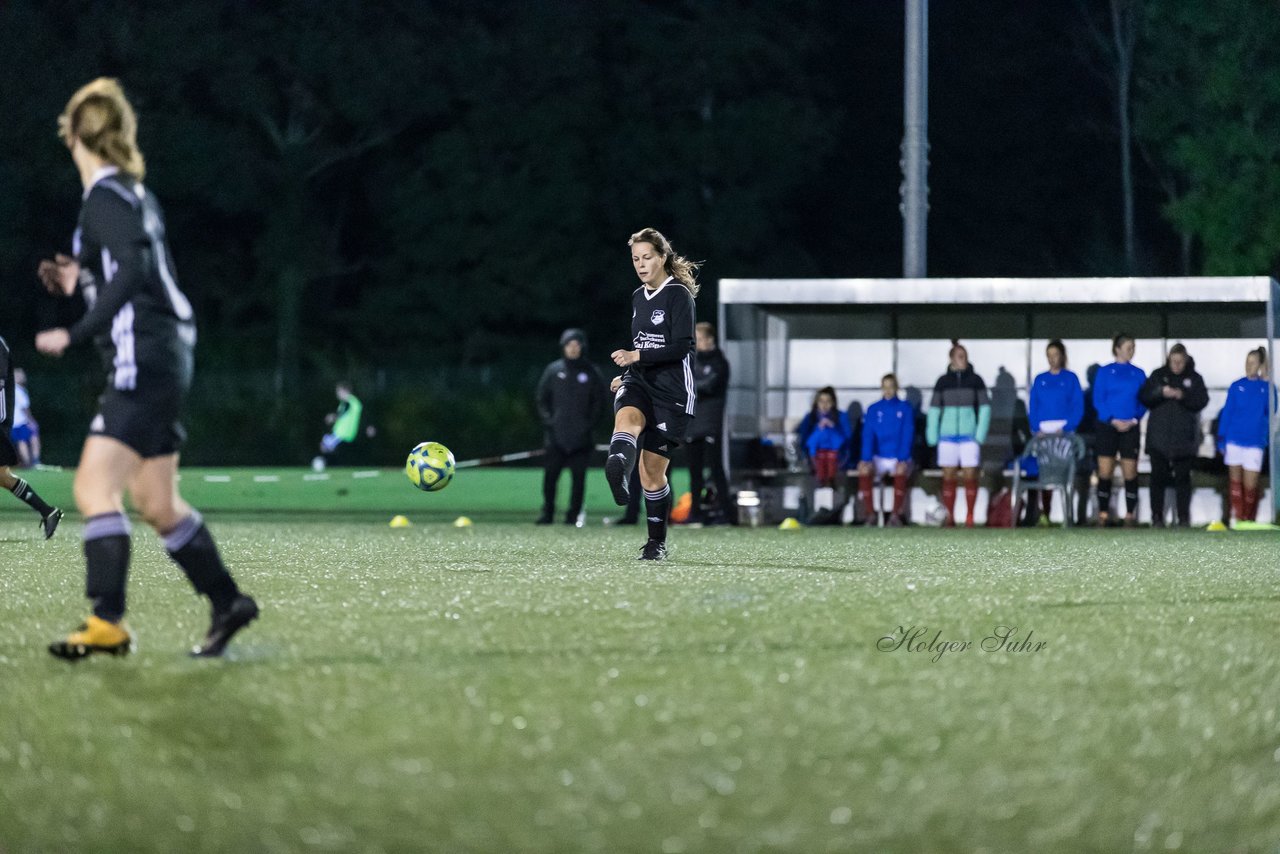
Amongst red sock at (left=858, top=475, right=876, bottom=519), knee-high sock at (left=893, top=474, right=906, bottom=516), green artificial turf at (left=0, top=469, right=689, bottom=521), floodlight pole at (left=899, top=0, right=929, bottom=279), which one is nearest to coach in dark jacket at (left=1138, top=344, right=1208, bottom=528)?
knee-high sock at (left=893, top=474, right=906, bottom=516)

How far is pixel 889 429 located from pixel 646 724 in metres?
14.6

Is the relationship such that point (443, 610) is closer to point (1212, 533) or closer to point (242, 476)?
point (1212, 533)

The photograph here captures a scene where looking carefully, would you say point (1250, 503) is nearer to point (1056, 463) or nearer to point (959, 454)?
point (1056, 463)

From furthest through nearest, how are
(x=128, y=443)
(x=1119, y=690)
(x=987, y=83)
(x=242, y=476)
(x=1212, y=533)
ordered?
(x=987, y=83) < (x=242, y=476) < (x=1212, y=533) < (x=128, y=443) < (x=1119, y=690)

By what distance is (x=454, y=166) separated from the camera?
173 ft

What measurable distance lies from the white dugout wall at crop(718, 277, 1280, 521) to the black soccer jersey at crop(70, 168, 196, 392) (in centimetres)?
1311

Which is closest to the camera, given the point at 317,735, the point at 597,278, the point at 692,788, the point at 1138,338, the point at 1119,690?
the point at 692,788

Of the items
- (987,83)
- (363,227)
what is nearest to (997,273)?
(987,83)

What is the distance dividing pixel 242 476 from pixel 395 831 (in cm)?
2779

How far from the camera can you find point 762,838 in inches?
162

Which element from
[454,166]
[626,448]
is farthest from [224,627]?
[454,166]

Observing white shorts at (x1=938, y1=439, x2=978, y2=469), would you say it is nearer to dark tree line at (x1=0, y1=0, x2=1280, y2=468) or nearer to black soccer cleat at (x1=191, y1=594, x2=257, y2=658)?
black soccer cleat at (x1=191, y1=594, x2=257, y2=658)

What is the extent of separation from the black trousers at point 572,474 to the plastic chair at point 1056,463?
420 centimetres

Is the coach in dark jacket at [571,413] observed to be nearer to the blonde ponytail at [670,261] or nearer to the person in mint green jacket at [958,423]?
the person in mint green jacket at [958,423]
